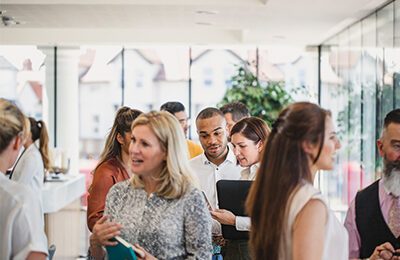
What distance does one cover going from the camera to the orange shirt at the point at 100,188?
272 centimetres

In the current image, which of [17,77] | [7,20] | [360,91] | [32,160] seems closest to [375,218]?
[32,160]

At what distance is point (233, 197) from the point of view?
8.98 ft

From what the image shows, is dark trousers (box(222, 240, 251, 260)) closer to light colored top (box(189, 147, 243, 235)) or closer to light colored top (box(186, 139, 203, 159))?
light colored top (box(189, 147, 243, 235))

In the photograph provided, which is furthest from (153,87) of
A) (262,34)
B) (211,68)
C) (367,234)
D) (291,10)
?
(367,234)

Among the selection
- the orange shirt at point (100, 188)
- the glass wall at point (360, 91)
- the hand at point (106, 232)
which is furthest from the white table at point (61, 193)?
the glass wall at point (360, 91)

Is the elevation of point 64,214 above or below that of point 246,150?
below

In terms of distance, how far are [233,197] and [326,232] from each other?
1123 millimetres

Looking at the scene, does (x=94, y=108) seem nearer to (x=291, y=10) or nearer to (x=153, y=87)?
(x=153, y=87)

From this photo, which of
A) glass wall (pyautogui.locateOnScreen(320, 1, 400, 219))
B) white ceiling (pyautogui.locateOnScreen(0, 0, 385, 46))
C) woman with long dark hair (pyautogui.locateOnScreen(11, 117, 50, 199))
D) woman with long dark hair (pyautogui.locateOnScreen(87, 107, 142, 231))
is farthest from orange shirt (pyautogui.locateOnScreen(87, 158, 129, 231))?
glass wall (pyautogui.locateOnScreen(320, 1, 400, 219))

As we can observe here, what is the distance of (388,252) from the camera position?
215 cm

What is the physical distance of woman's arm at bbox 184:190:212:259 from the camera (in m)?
2.02

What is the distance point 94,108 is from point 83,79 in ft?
2.08

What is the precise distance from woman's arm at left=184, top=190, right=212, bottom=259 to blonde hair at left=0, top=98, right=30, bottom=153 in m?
0.71

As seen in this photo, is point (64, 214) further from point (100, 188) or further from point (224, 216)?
point (224, 216)
